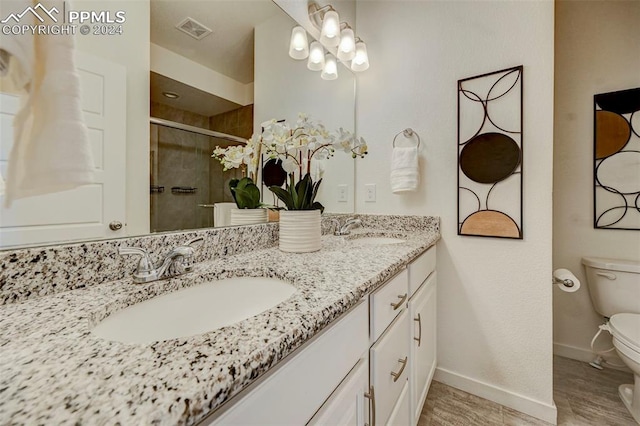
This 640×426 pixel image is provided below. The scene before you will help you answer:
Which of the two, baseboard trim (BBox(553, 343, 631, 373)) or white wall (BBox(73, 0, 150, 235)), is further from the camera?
baseboard trim (BBox(553, 343, 631, 373))

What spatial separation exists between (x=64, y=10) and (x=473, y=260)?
1729mm

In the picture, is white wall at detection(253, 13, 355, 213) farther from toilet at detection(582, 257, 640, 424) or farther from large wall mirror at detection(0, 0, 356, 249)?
toilet at detection(582, 257, 640, 424)

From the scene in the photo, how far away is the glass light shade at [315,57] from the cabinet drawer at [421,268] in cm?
117

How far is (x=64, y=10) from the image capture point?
0.54m

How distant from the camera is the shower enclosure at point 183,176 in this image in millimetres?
785

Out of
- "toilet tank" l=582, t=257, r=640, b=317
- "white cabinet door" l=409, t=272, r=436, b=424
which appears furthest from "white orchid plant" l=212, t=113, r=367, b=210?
"toilet tank" l=582, t=257, r=640, b=317

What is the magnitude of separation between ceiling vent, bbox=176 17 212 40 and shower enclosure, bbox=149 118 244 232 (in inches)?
11.8

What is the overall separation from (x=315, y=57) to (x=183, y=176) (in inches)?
42.8

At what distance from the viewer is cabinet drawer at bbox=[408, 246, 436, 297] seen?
41.2 inches

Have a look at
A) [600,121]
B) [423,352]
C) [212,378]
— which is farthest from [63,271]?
[600,121]

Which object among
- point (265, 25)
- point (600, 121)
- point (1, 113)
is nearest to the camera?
point (1, 113)

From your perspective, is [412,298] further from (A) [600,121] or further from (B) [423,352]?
(A) [600,121]

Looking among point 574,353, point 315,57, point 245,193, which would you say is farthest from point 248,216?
point 574,353

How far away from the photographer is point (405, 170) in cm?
151
